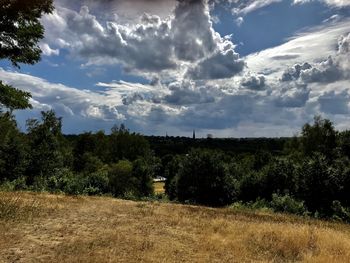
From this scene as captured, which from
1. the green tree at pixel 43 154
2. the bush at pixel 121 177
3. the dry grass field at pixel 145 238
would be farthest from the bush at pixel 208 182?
the dry grass field at pixel 145 238

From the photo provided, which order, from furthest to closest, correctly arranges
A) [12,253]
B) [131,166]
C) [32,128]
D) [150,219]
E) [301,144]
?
[131,166] < [301,144] < [32,128] < [150,219] < [12,253]

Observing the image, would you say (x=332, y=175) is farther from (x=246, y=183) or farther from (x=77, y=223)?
(x=77, y=223)

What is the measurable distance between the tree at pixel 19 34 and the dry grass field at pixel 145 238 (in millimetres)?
4635

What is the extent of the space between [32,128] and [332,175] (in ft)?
148

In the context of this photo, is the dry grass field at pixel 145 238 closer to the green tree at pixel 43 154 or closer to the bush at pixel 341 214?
the bush at pixel 341 214

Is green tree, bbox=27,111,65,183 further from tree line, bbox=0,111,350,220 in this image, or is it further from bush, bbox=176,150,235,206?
bush, bbox=176,150,235,206

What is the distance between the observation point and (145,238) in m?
14.9

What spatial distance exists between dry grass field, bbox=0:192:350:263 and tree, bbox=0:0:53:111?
182 inches

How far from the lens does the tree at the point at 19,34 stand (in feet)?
59.6

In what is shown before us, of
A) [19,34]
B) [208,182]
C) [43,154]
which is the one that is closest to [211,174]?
[208,182]

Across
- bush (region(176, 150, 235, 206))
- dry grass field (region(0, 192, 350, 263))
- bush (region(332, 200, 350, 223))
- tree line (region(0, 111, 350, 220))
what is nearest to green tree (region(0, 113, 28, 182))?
tree line (region(0, 111, 350, 220))

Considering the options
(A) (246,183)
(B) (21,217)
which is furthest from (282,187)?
(B) (21,217)

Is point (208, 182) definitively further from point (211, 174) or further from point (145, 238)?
point (145, 238)

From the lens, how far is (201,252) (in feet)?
44.5
